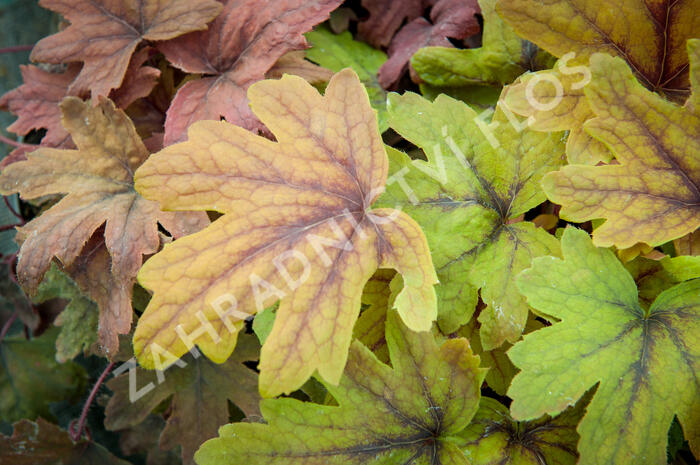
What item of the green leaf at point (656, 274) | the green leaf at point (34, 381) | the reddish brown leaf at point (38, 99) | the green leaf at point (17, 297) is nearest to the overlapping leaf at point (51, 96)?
the reddish brown leaf at point (38, 99)

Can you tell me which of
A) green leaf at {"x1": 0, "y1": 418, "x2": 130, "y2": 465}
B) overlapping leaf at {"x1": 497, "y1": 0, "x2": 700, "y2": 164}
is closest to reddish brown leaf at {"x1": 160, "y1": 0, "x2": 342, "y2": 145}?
overlapping leaf at {"x1": 497, "y1": 0, "x2": 700, "y2": 164}

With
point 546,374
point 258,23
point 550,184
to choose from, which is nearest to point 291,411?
point 546,374

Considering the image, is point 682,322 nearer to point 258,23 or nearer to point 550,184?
point 550,184

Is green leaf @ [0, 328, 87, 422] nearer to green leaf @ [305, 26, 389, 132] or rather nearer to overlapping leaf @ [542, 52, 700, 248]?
green leaf @ [305, 26, 389, 132]

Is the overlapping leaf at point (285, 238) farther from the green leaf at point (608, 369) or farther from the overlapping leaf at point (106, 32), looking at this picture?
the overlapping leaf at point (106, 32)

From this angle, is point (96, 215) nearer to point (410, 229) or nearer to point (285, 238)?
point (285, 238)

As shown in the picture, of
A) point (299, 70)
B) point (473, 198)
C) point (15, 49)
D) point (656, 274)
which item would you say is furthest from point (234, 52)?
point (656, 274)

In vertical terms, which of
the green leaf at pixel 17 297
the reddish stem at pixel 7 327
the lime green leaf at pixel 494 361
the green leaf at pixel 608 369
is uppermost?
the green leaf at pixel 608 369
